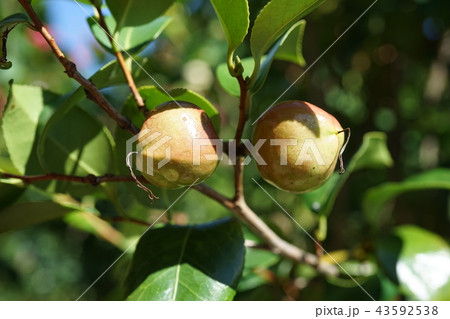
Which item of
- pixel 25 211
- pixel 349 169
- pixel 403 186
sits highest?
pixel 25 211

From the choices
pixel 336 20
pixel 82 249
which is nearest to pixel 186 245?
pixel 336 20

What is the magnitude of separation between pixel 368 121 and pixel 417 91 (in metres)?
0.64

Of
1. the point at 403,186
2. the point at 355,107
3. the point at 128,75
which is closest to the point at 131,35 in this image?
the point at 128,75

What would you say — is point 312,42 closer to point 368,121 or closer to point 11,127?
point 368,121

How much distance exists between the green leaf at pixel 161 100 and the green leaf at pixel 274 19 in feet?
0.46

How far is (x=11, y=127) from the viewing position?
3.18ft

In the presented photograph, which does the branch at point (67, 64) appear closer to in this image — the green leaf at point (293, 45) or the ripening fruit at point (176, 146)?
the ripening fruit at point (176, 146)

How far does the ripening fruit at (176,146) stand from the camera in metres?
0.69

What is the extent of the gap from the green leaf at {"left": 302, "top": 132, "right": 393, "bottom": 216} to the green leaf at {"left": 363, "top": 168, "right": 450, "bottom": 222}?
0.24ft

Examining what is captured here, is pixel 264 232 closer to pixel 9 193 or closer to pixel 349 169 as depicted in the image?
pixel 349 169

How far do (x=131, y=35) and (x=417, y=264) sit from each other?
84 centimetres

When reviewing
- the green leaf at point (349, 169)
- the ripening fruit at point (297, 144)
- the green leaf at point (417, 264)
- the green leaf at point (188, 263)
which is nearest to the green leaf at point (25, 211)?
the green leaf at point (188, 263)

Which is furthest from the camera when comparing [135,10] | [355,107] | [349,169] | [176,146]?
[355,107]

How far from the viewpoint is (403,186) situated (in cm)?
127
